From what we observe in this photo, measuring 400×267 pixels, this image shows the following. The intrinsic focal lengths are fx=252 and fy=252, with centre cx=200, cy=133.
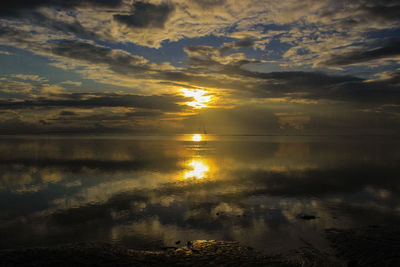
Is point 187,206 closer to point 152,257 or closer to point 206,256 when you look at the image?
point 206,256

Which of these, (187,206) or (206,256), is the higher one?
(187,206)

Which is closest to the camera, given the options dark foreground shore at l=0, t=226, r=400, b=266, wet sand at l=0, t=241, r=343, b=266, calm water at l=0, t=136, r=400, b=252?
wet sand at l=0, t=241, r=343, b=266

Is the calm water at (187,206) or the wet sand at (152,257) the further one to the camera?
the calm water at (187,206)

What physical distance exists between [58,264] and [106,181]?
2768 cm

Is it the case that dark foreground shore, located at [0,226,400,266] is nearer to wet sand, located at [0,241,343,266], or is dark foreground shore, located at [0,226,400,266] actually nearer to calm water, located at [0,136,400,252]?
wet sand, located at [0,241,343,266]

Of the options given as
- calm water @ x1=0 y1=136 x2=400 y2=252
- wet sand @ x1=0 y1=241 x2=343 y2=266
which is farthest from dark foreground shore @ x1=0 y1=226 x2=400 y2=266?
calm water @ x1=0 y1=136 x2=400 y2=252

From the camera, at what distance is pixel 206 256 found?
→ 55.0 feet

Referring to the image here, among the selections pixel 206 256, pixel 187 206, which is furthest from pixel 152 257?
pixel 187 206

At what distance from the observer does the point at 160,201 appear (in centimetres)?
3069

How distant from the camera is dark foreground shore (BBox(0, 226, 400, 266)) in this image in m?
15.8

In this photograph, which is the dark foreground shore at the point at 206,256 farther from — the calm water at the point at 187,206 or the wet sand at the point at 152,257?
the calm water at the point at 187,206

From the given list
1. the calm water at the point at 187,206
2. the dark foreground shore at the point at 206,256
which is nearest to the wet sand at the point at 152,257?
the dark foreground shore at the point at 206,256

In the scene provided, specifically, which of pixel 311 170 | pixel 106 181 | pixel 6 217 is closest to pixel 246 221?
pixel 6 217

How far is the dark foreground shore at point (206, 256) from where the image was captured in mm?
15758
